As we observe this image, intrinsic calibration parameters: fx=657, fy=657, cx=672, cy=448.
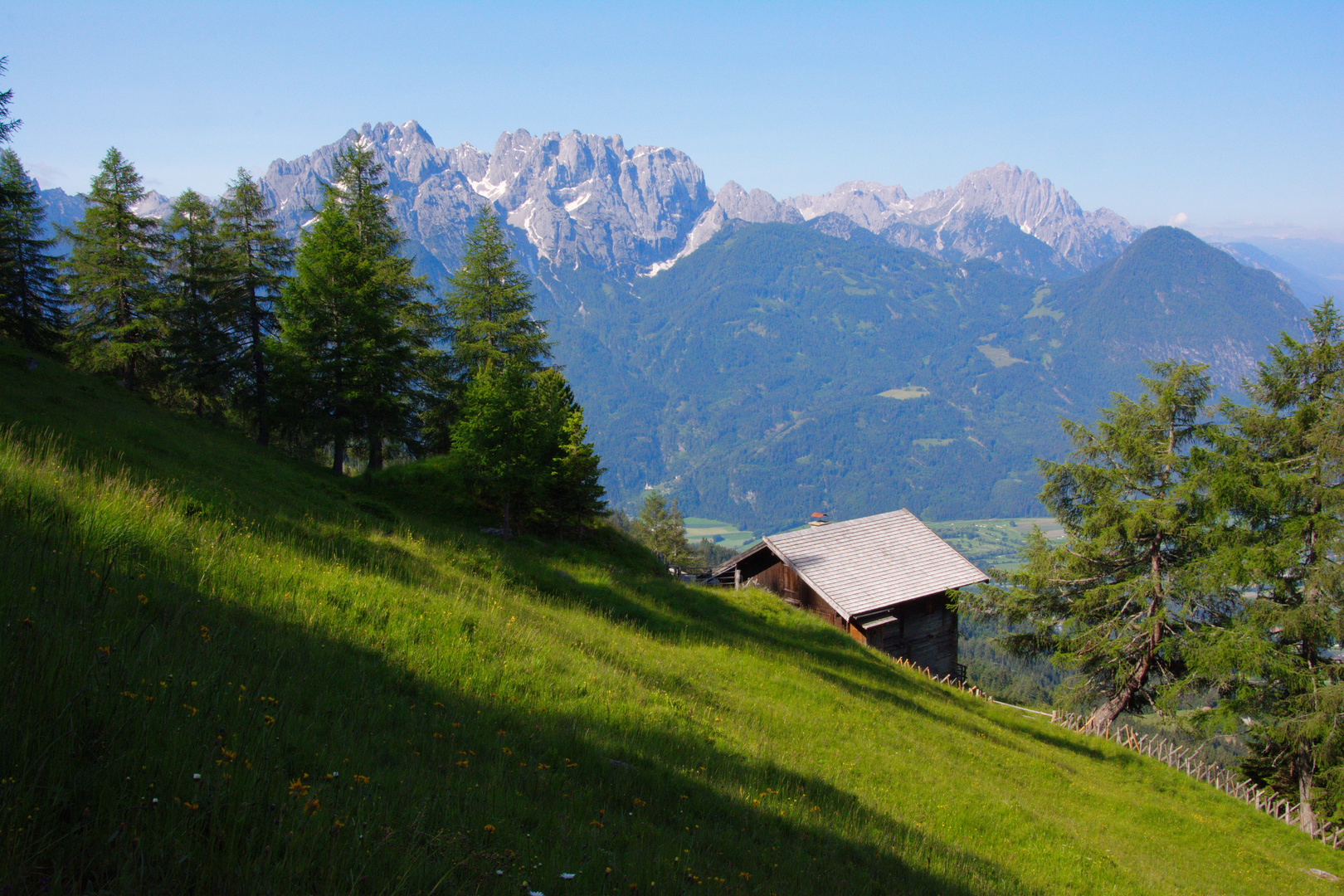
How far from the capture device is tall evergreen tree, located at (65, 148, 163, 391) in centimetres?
3092

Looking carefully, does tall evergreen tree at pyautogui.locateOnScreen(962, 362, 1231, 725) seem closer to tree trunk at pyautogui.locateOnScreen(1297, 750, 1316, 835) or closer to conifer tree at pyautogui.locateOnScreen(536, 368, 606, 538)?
tree trunk at pyautogui.locateOnScreen(1297, 750, 1316, 835)

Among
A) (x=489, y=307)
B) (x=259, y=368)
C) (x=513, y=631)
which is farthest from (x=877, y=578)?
(x=259, y=368)

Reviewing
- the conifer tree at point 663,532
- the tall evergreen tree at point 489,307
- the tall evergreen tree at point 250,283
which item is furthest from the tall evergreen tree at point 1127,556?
the conifer tree at point 663,532

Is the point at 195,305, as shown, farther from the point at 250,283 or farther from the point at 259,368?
the point at 259,368

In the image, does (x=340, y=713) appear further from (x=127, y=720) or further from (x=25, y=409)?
(x=25, y=409)

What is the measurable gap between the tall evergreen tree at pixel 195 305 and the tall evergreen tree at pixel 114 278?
815 millimetres

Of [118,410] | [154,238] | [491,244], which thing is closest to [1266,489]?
[491,244]

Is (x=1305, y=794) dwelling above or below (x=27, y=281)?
below

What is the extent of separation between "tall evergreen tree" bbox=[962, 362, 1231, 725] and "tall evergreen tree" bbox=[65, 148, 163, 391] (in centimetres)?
4210

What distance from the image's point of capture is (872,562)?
107 ft

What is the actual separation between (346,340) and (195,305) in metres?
9.59

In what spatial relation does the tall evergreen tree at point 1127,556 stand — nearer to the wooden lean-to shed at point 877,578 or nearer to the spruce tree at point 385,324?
the wooden lean-to shed at point 877,578

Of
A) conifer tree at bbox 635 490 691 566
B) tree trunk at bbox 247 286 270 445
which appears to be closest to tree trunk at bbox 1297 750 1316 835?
tree trunk at bbox 247 286 270 445

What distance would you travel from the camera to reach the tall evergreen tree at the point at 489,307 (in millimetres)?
34469
